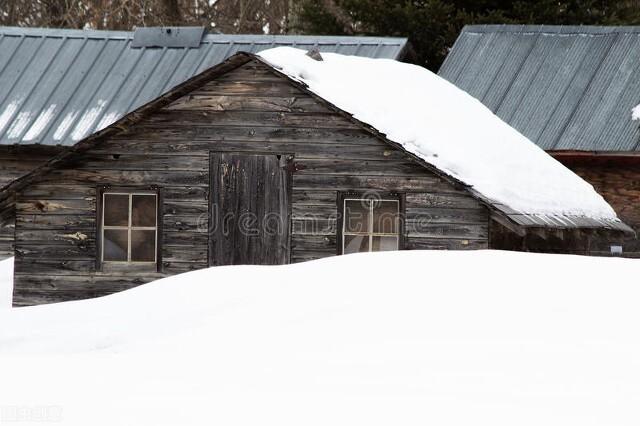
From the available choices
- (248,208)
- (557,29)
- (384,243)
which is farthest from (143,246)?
(557,29)

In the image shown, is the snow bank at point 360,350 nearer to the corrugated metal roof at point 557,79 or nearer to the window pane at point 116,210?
the window pane at point 116,210

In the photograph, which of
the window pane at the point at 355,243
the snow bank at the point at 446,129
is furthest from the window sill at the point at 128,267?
the snow bank at the point at 446,129

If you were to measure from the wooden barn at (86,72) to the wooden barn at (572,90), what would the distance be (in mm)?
1689

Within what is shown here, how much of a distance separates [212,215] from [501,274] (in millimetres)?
6733

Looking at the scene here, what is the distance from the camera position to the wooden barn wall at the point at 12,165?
78.7ft

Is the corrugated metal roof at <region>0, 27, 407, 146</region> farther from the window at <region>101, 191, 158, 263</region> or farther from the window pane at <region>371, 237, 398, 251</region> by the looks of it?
the window pane at <region>371, 237, 398, 251</region>

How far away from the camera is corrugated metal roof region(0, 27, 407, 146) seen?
23672mm

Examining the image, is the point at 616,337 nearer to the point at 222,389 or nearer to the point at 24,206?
the point at 222,389

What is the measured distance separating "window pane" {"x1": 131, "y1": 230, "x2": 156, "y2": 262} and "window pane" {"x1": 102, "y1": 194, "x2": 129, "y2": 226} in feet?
0.77

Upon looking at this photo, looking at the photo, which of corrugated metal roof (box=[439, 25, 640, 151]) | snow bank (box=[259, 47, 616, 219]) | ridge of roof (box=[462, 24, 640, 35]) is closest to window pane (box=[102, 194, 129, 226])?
snow bank (box=[259, 47, 616, 219])

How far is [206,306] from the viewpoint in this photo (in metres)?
11.7

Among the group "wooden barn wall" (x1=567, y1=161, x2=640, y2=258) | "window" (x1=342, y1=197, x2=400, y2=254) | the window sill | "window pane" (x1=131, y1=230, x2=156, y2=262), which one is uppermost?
"wooden barn wall" (x1=567, y1=161, x2=640, y2=258)

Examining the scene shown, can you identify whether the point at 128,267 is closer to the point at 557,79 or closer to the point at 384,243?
the point at 384,243

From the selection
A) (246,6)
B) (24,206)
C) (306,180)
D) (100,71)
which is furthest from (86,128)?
(246,6)
